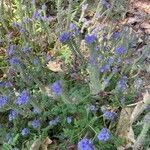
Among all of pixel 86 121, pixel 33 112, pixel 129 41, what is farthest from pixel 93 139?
pixel 129 41

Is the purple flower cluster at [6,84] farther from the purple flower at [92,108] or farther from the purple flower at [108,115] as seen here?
the purple flower at [108,115]

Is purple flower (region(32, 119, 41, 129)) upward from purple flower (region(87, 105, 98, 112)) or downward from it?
downward

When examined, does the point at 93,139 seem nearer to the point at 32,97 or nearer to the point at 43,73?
the point at 32,97

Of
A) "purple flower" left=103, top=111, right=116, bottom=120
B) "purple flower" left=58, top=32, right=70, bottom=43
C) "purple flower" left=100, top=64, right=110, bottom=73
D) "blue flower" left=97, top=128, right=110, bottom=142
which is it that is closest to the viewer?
"blue flower" left=97, top=128, right=110, bottom=142

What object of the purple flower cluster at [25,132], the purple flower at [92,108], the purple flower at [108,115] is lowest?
the purple flower cluster at [25,132]

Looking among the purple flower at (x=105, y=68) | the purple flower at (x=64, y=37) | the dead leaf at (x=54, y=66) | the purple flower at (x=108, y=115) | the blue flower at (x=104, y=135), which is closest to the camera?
the blue flower at (x=104, y=135)

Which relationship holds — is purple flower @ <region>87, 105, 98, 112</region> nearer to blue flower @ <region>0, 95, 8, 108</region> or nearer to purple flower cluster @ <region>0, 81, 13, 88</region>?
blue flower @ <region>0, 95, 8, 108</region>

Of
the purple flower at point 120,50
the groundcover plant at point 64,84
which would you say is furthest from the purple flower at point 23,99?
the purple flower at point 120,50

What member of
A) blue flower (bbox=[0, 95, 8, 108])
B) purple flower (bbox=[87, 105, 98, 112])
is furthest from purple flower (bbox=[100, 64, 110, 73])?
blue flower (bbox=[0, 95, 8, 108])
